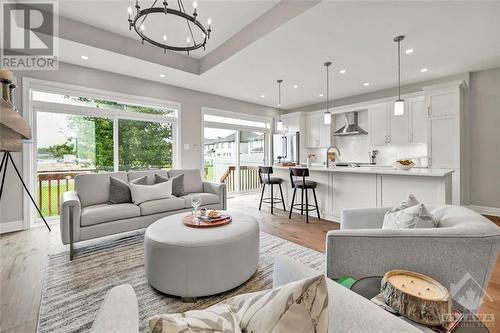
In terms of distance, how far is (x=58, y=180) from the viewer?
395 cm

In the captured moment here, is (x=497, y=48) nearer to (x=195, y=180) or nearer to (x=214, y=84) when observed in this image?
(x=214, y=84)

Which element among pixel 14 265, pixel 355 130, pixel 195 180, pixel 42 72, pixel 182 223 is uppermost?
pixel 42 72

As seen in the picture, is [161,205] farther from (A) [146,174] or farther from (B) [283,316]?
(B) [283,316]

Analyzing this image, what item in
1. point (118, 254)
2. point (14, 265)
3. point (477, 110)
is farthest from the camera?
point (477, 110)

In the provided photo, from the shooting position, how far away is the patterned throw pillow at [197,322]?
478mm

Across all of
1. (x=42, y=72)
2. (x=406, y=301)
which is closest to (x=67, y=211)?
(x=42, y=72)

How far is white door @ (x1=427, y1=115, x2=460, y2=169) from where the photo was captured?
4148mm

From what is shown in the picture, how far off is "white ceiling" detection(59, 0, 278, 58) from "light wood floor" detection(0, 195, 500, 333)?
10.0ft

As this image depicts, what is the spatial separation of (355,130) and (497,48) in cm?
281

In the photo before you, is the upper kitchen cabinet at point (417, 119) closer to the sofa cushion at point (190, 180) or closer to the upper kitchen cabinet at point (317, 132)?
the upper kitchen cabinet at point (317, 132)

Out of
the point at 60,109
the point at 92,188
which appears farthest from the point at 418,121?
the point at 60,109

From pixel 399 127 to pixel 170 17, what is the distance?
506cm

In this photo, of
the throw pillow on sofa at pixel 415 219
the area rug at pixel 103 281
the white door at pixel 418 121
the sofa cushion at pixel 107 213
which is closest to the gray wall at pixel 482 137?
the white door at pixel 418 121

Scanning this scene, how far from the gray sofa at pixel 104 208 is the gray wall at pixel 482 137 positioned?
4847mm
